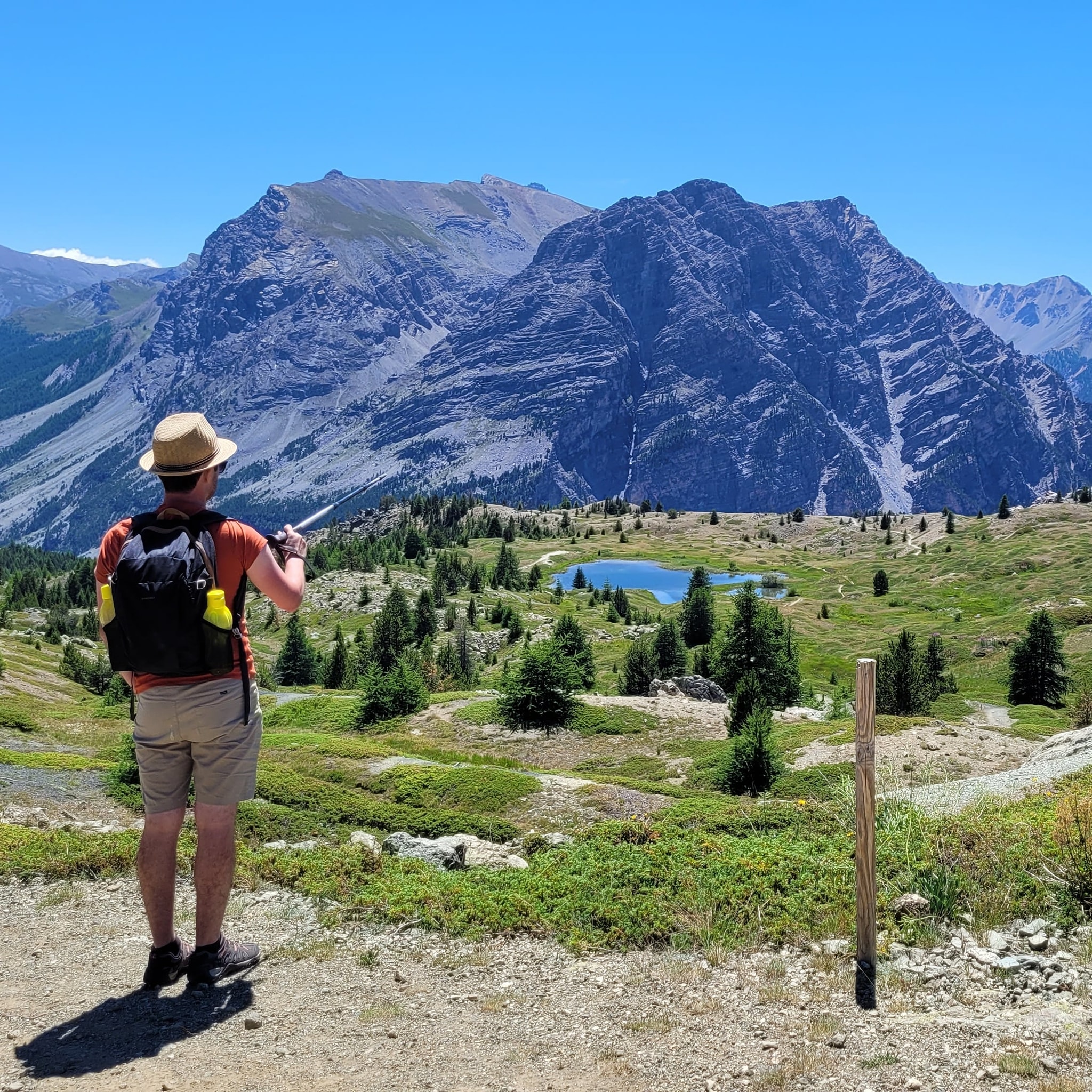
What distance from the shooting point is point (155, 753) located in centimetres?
764

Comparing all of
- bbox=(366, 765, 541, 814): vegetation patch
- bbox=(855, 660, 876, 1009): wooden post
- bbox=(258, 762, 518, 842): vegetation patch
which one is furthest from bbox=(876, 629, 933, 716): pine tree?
bbox=(855, 660, 876, 1009): wooden post

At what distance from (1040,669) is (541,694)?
1619 inches

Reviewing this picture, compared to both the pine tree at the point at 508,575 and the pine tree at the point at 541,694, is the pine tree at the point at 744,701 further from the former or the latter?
Result: the pine tree at the point at 508,575

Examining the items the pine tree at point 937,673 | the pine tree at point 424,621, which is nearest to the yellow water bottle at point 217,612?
the pine tree at point 937,673

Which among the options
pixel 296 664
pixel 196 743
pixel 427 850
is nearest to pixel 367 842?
pixel 427 850

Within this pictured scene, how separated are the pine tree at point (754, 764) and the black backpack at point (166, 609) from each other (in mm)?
19522

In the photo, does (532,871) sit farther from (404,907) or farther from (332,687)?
(332,687)

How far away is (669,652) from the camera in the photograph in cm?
7075

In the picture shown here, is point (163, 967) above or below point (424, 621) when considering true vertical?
above

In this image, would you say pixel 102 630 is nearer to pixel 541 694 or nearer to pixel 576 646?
pixel 541 694

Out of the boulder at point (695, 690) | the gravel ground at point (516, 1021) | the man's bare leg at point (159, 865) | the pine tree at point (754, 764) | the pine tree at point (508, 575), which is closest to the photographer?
the gravel ground at point (516, 1021)

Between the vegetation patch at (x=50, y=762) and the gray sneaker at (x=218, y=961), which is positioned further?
the vegetation patch at (x=50, y=762)

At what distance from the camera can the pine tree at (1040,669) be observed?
192 feet

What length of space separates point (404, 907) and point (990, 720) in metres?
47.5
